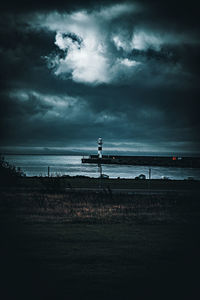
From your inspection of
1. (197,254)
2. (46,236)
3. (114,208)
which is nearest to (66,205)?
(114,208)

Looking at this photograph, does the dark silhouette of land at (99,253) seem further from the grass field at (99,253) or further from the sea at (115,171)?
the sea at (115,171)

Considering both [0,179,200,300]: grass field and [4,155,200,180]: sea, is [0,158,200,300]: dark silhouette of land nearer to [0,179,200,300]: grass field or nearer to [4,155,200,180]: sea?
[0,179,200,300]: grass field

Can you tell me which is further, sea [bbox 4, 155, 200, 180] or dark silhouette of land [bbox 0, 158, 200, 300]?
sea [bbox 4, 155, 200, 180]

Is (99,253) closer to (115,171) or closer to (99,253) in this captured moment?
(99,253)

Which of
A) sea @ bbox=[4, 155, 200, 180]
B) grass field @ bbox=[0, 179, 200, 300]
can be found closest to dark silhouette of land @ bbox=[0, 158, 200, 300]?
grass field @ bbox=[0, 179, 200, 300]

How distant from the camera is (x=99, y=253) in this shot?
6.58 meters

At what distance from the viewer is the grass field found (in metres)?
4.68

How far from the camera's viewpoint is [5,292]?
4477mm

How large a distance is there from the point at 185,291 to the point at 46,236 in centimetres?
460

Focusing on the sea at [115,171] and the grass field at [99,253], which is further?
the sea at [115,171]

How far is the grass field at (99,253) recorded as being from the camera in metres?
4.68

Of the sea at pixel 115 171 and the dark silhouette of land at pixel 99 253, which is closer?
the dark silhouette of land at pixel 99 253

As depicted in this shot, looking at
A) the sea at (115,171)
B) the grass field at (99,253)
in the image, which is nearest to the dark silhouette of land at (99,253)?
the grass field at (99,253)

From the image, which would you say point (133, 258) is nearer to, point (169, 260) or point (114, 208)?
point (169, 260)
